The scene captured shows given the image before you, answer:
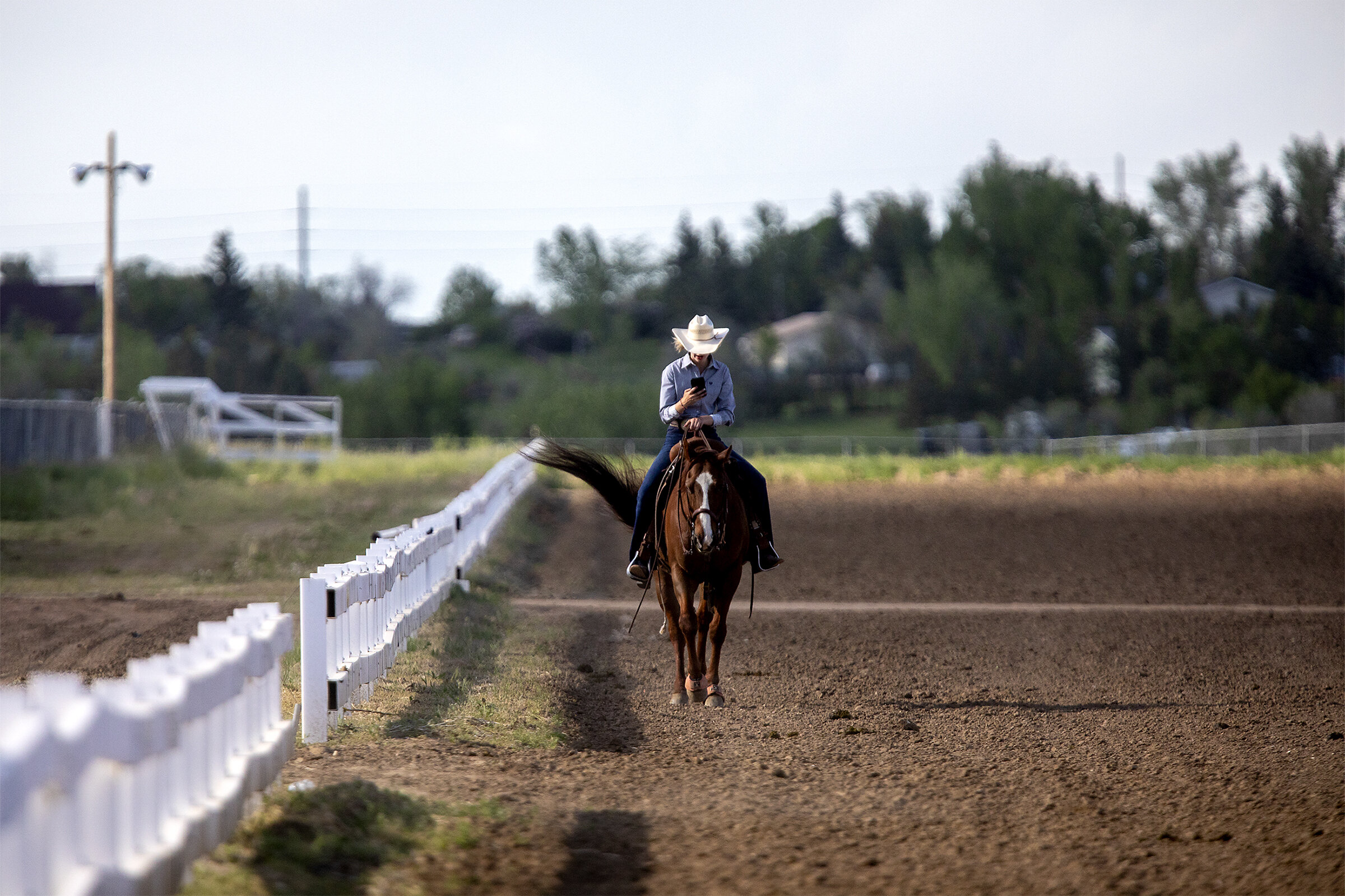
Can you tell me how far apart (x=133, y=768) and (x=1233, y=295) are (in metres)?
76.8

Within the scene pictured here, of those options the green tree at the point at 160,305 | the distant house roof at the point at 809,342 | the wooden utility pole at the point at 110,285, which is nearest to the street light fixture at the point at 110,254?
the wooden utility pole at the point at 110,285

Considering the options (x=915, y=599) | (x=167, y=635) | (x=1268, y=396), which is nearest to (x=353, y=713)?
(x=167, y=635)

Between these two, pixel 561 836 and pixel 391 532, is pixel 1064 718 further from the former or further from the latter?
pixel 391 532

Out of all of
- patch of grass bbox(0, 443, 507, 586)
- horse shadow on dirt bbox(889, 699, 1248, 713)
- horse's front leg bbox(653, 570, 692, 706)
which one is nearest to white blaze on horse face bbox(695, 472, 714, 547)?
horse's front leg bbox(653, 570, 692, 706)

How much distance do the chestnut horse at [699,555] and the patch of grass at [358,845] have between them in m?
2.96

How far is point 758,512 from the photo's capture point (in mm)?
8891

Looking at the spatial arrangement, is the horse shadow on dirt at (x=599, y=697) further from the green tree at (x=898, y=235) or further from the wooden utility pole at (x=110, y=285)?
the green tree at (x=898, y=235)

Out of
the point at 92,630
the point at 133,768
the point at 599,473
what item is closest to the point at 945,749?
the point at 599,473

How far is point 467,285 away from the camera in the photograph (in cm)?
10969

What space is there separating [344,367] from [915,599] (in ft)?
270

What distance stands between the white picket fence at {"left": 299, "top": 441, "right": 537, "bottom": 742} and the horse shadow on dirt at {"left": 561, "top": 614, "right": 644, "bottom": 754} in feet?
4.31

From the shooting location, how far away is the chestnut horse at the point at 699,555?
324 inches

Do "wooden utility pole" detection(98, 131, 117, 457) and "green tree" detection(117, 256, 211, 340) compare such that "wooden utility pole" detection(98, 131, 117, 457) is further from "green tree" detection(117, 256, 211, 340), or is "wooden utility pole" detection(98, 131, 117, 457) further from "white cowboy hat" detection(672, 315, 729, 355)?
"green tree" detection(117, 256, 211, 340)

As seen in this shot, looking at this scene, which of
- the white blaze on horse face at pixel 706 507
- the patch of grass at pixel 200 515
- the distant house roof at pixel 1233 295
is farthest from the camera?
the distant house roof at pixel 1233 295
